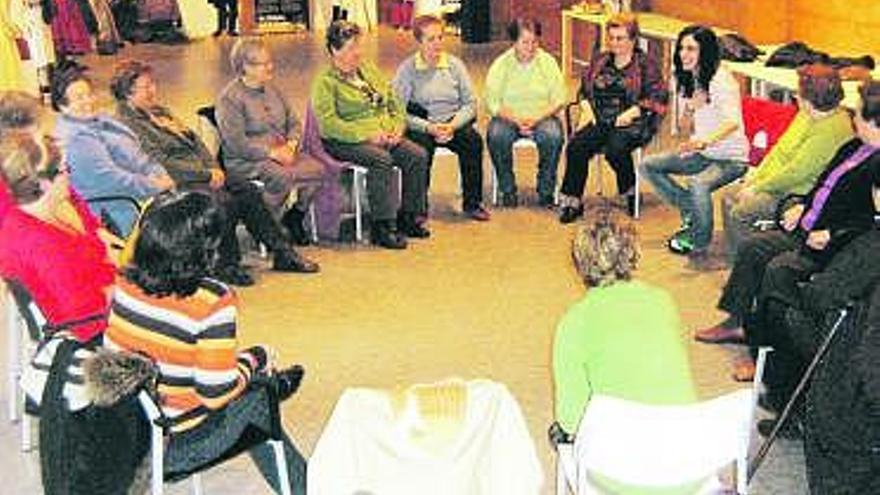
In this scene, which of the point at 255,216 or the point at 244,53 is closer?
the point at 255,216

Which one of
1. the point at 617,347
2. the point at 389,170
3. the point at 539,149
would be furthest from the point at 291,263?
the point at 617,347

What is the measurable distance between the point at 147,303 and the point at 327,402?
169cm

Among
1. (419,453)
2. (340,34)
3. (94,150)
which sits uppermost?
(340,34)

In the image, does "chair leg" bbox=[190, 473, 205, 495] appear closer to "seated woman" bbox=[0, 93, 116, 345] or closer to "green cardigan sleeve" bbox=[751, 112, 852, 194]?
"seated woman" bbox=[0, 93, 116, 345]

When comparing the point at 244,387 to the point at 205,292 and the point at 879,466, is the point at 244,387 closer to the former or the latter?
the point at 205,292

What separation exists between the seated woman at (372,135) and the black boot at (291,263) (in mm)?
542

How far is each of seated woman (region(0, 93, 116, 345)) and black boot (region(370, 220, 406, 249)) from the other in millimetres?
2996

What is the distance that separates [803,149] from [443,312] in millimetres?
1683

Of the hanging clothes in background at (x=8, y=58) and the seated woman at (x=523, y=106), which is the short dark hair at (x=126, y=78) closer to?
the seated woman at (x=523, y=106)

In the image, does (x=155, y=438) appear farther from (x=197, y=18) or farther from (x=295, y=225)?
(x=197, y=18)

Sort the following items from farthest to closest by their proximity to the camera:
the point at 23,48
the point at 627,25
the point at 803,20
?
the point at 23,48, the point at 803,20, the point at 627,25

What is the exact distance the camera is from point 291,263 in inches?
269

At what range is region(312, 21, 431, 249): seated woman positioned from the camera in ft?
23.7

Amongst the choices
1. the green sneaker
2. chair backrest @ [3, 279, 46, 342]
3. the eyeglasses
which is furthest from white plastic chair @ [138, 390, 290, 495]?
the green sneaker
